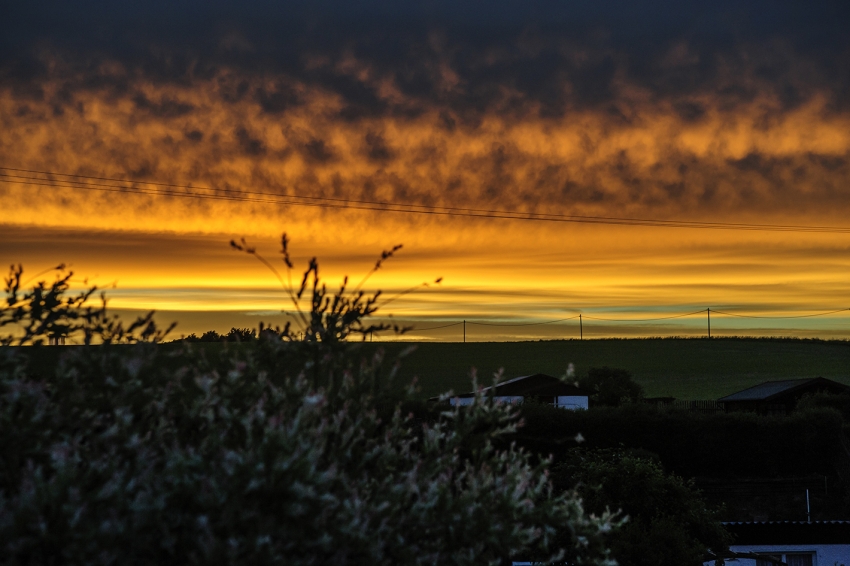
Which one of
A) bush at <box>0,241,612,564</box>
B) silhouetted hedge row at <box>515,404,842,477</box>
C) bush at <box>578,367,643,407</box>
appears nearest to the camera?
bush at <box>0,241,612,564</box>

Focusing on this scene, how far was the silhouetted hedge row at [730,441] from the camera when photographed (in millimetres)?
39031

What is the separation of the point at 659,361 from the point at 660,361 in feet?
0.40

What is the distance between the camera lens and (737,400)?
5538 centimetres

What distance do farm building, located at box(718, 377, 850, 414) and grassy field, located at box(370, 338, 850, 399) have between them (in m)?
23.4

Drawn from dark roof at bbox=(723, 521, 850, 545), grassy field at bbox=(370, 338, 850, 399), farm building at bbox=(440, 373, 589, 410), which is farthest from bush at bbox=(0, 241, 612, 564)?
grassy field at bbox=(370, 338, 850, 399)

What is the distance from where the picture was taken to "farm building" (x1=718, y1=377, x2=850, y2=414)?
5394 cm

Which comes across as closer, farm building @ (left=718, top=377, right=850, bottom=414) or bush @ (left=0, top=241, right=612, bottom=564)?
bush @ (left=0, top=241, right=612, bottom=564)

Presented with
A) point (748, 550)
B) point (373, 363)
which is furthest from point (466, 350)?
point (373, 363)

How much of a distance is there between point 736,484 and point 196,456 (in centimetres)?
3699

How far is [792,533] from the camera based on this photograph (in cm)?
2470

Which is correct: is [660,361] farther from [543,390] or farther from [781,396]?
[543,390]

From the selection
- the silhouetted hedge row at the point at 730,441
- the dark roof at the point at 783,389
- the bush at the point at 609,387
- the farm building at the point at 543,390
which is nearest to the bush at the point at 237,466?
the silhouetted hedge row at the point at 730,441

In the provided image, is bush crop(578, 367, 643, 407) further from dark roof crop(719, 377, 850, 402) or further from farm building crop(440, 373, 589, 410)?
dark roof crop(719, 377, 850, 402)

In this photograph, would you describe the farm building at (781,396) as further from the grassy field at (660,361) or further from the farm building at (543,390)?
the grassy field at (660,361)
